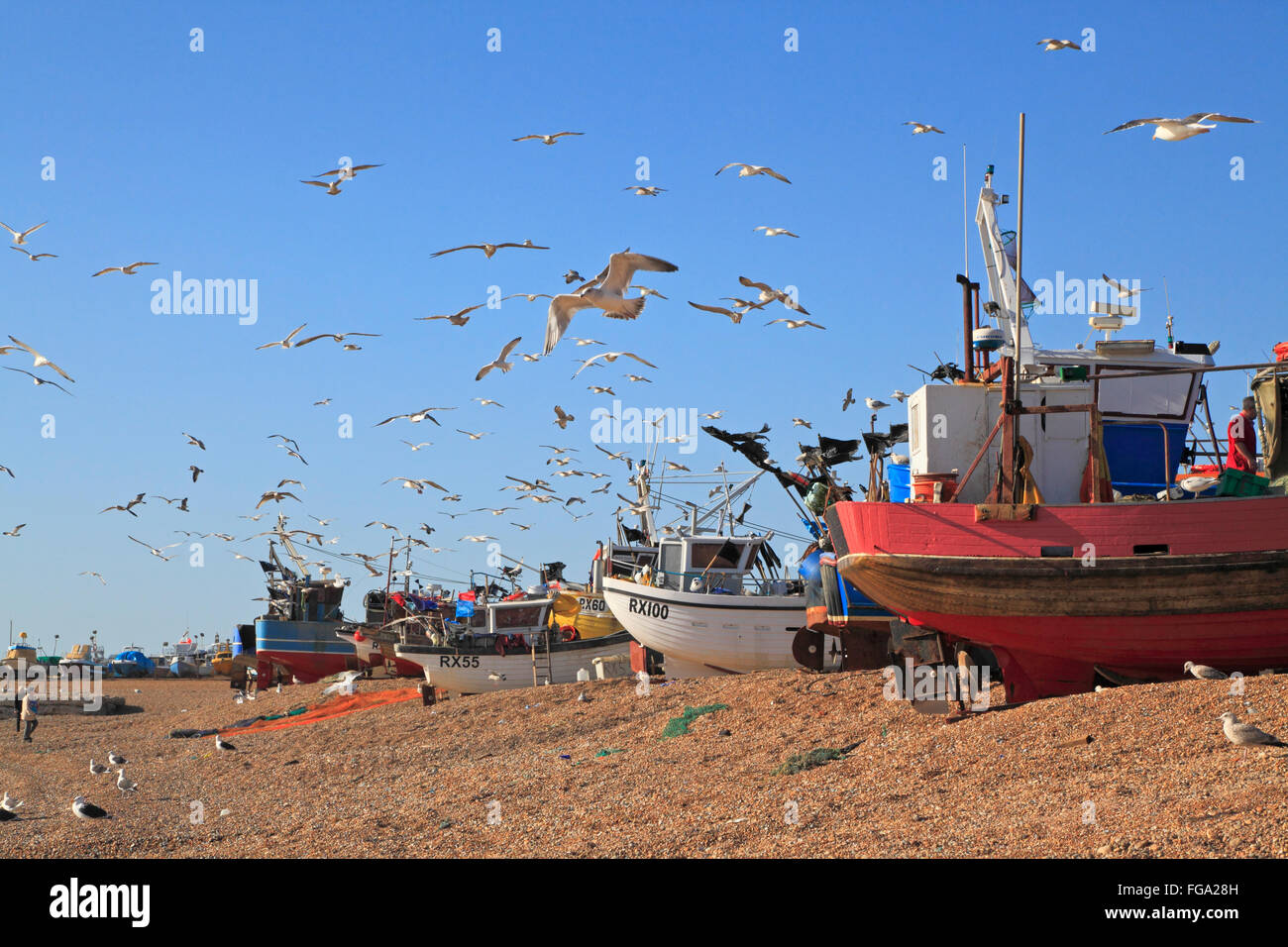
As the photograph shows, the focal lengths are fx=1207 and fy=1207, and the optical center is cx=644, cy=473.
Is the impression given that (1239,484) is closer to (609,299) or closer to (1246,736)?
(1246,736)

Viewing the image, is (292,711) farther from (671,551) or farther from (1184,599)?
(1184,599)

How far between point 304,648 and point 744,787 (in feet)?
115

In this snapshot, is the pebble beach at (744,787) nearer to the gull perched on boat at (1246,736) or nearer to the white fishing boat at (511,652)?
the gull perched on boat at (1246,736)

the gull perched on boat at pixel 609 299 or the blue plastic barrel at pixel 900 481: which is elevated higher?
the gull perched on boat at pixel 609 299

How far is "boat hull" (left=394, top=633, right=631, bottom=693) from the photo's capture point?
97.3 feet

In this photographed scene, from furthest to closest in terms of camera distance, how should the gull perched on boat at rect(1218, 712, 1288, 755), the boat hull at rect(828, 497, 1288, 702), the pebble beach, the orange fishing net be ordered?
the orange fishing net
the boat hull at rect(828, 497, 1288, 702)
the gull perched on boat at rect(1218, 712, 1288, 755)
the pebble beach

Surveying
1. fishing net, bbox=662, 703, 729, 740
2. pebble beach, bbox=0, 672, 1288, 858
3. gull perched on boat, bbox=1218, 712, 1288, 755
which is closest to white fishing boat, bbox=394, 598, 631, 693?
pebble beach, bbox=0, 672, 1288, 858

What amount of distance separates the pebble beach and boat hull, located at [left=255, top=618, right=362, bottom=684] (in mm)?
22266

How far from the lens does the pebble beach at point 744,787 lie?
8.96m

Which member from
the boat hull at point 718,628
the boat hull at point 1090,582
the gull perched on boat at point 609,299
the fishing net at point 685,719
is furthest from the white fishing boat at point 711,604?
the gull perched on boat at point 609,299

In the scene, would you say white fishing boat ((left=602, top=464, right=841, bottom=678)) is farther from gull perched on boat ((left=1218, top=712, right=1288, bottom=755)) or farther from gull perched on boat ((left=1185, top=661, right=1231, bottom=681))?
gull perched on boat ((left=1218, top=712, right=1288, bottom=755))

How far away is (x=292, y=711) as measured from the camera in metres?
31.6

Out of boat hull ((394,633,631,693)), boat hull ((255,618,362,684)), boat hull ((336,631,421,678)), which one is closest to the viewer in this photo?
boat hull ((394,633,631,693))
